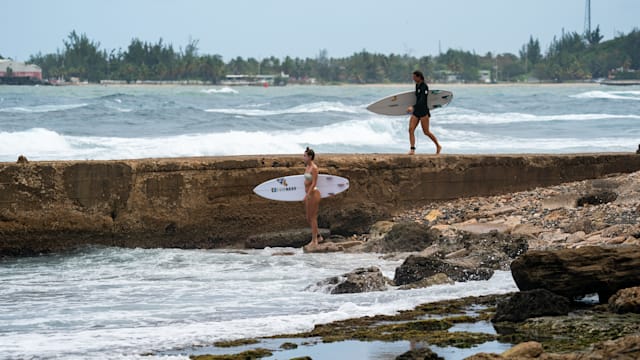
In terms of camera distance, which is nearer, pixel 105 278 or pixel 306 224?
pixel 105 278

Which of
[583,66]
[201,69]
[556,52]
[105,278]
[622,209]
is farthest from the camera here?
[556,52]

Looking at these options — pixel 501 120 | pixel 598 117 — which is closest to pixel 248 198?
pixel 501 120

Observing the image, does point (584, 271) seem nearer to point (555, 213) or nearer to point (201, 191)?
point (555, 213)

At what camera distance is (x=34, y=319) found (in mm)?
9422

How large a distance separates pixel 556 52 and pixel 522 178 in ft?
464

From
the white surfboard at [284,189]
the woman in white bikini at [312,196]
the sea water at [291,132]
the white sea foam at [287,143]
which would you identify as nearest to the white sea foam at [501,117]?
the sea water at [291,132]

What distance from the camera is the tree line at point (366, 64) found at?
122250 millimetres

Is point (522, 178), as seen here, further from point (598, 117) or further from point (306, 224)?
point (598, 117)

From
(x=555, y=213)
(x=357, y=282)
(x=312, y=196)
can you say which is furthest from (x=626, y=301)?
(x=312, y=196)

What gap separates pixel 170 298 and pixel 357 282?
1.74m

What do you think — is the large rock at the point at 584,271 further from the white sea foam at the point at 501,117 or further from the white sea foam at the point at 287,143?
the white sea foam at the point at 501,117

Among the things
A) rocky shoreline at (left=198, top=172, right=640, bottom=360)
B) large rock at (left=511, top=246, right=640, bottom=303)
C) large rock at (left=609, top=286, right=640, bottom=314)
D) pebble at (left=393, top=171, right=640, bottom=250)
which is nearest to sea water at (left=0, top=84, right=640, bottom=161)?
pebble at (left=393, top=171, right=640, bottom=250)

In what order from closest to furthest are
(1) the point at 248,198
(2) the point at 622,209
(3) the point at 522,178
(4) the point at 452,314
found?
(4) the point at 452,314 → (2) the point at 622,209 → (1) the point at 248,198 → (3) the point at 522,178

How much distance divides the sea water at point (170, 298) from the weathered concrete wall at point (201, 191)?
314 millimetres
